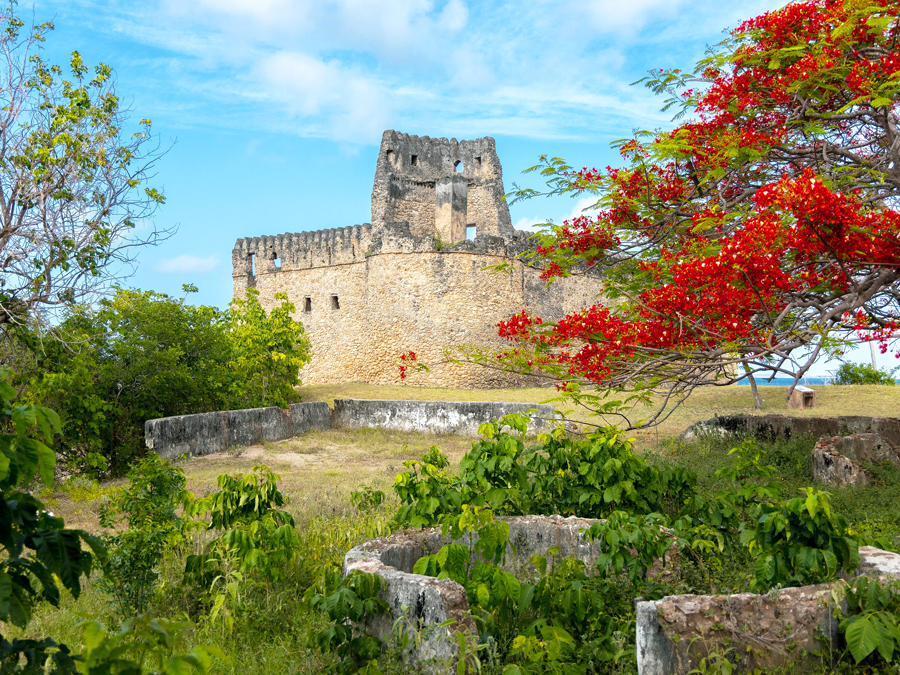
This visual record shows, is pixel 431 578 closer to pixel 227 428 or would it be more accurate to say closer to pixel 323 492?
pixel 323 492

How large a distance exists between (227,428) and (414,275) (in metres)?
12.6

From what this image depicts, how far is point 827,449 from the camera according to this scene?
21.6ft

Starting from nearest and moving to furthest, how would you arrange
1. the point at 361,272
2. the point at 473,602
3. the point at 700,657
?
the point at 700,657, the point at 473,602, the point at 361,272

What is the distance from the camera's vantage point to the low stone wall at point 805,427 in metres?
8.47

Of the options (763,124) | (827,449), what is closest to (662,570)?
(827,449)

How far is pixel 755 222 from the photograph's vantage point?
447 cm

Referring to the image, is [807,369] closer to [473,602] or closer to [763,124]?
[763,124]

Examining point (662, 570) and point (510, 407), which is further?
point (510, 407)

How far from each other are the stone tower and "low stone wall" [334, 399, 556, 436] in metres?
13.8

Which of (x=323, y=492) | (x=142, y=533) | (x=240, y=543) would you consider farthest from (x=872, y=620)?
(x=323, y=492)

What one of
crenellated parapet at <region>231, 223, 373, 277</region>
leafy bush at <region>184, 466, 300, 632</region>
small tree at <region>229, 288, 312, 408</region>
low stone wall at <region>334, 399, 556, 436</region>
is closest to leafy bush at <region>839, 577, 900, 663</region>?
leafy bush at <region>184, 466, 300, 632</region>

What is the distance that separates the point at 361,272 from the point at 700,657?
2192 cm

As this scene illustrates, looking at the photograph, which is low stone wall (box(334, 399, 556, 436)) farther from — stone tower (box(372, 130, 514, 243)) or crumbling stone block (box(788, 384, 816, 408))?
stone tower (box(372, 130, 514, 243))

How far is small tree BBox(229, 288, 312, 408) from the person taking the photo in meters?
12.8
